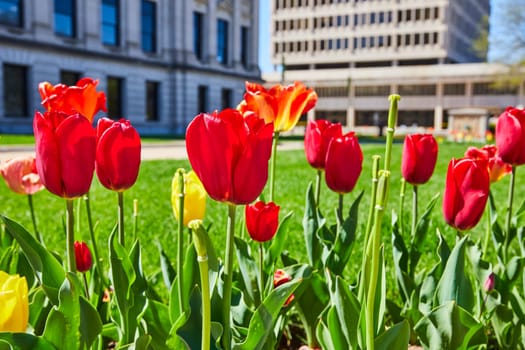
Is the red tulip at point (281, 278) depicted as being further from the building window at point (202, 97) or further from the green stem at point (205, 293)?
the building window at point (202, 97)

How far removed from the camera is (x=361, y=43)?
63.2 m

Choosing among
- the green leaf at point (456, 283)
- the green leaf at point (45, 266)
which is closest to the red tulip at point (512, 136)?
the green leaf at point (456, 283)

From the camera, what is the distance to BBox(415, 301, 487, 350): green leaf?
1.23 m

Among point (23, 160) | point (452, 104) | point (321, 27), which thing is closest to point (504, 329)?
point (23, 160)

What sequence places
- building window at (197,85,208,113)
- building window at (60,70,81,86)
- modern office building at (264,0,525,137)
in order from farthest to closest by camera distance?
modern office building at (264,0,525,137)
building window at (197,85,208,113)
building window at (60,70,81,86)

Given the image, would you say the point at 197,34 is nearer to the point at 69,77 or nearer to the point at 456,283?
the point at 69,77

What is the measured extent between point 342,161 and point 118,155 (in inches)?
23.6

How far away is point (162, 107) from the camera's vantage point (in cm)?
2941

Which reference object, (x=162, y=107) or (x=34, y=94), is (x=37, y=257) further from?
(x=162, y=107)

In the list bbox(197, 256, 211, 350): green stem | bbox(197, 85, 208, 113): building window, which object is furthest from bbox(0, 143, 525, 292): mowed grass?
bbox(197, 85, 208, 113): building window

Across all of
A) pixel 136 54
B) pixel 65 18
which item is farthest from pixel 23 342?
pixel 136 54

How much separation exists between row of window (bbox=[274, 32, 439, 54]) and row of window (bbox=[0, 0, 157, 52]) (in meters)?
38.4

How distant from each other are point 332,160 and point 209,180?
62 cm

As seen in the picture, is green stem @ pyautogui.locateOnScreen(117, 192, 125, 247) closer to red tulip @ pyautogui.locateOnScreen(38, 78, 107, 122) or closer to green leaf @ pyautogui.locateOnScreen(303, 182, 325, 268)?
red tulip @ pyautogui.locateOnScreen(38, 78, 107, 122)
